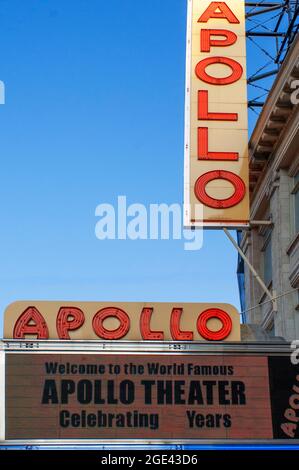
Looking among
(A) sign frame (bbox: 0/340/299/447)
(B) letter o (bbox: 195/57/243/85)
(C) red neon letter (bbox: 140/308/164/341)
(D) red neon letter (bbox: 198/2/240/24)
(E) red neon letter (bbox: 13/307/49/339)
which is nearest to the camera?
(A) sign frame (bbox: 0/340/299/447)

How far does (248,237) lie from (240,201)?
500 cm

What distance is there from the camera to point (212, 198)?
1143 inches

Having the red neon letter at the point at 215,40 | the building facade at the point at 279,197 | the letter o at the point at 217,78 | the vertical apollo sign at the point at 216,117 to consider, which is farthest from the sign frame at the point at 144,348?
the red neon letter at the point at 215,40

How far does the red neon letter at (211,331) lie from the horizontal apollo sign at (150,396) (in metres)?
1.00

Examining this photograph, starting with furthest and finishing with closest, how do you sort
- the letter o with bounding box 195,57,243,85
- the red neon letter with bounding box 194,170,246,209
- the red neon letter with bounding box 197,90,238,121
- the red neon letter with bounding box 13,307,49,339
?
the letter o with bounding box 195,57,243,85 → the red neon letter with bounding box 197,90,238,121 → the red neon letter with bounding box 194,170,246,209 → the red neon letter with bounding box 13,307,49,339

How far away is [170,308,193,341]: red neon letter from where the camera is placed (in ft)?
70.8

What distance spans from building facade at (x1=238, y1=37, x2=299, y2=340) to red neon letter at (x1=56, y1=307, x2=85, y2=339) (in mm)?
7857

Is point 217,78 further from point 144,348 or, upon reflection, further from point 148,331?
point 144,348

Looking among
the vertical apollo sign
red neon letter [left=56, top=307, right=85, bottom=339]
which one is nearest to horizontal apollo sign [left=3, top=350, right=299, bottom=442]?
red neon letter [left=56, top=307, right=85, bottom=339]

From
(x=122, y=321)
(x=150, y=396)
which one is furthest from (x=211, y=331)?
(x=150, y=396)

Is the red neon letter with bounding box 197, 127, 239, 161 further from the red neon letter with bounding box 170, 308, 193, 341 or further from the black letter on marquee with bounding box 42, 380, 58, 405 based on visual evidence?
the black letter on marquee with bounding box 42, 380, 58, 405

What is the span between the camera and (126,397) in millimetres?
20203

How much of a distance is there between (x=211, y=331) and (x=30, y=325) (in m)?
3.82
